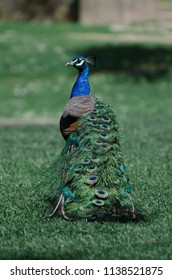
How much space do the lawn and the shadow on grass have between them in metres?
0.03

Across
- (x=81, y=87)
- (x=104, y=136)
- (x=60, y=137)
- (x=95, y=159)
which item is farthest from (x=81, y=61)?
(x=60, y=137)

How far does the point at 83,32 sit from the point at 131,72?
4248 mm

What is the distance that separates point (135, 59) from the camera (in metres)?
24.0

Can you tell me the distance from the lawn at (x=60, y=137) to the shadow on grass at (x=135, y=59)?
30mm

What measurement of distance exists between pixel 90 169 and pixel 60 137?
6.30 metres

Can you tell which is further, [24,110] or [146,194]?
[24,110]

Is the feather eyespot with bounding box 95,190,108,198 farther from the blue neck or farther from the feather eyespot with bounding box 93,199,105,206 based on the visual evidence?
the blue neck

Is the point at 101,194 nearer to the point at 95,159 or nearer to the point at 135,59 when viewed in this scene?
the point at 95,159

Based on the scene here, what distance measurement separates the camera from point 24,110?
19.5 metres

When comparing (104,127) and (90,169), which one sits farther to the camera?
(104,127)

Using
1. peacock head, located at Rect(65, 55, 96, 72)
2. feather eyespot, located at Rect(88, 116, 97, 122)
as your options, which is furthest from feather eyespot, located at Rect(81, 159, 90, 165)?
peacock head, located at Rect(65, 55, 96, 72)

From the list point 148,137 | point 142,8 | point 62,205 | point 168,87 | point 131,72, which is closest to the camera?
point 62,205
